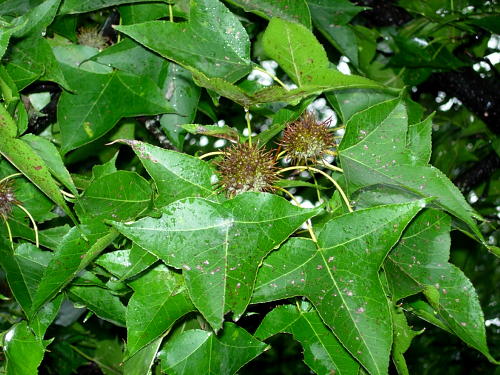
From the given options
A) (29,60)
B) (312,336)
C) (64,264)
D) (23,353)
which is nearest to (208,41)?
(29,60)

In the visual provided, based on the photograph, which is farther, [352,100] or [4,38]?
[352,100]

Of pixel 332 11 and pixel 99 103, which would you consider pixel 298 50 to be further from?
pixel 332 11

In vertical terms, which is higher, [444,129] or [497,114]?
[497,114]

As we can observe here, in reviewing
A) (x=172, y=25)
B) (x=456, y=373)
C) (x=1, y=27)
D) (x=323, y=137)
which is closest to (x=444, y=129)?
(x=456, y=373)

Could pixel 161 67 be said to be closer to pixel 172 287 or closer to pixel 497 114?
pixel 172 287

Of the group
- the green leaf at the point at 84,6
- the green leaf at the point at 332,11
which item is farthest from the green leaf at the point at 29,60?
the green leaf at the point at 332,11

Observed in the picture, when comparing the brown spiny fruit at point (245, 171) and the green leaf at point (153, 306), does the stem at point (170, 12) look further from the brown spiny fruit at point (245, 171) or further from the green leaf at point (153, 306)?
the green leaf at point (153, 306)

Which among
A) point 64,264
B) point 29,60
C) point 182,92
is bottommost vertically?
point 64,264
